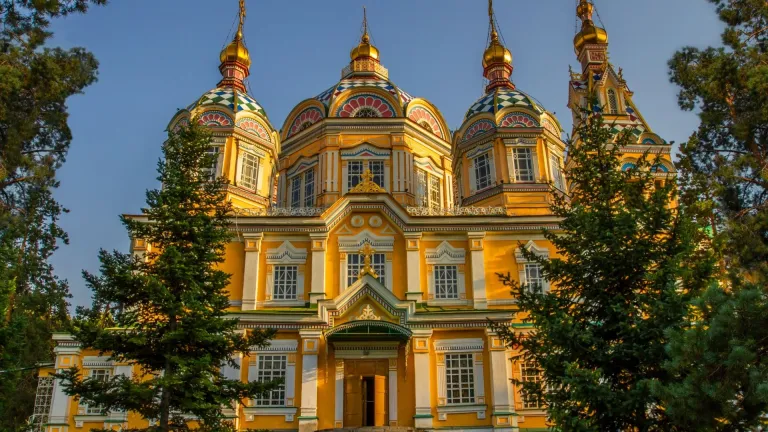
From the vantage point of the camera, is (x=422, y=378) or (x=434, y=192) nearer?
(x=422, y=378)

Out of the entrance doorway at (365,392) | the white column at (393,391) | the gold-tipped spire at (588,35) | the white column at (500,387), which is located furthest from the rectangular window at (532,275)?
the gold-tipped spire at (588,35)

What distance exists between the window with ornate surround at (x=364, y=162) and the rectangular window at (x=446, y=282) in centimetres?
452

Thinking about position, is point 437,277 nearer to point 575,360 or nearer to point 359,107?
point 359,107

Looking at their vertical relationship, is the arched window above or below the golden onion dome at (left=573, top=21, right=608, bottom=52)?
below

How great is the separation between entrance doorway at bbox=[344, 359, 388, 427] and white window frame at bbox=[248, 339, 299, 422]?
5.27 ft

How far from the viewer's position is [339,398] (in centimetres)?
2031

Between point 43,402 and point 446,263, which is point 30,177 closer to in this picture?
point 43,402

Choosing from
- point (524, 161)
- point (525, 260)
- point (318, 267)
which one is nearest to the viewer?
point (318, 267)

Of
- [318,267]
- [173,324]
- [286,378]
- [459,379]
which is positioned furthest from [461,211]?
[173,324]

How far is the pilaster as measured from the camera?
19.8 meters

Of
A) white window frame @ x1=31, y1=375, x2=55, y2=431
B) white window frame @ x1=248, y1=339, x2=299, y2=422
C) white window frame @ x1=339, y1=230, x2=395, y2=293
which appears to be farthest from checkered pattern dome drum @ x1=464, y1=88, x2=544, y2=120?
white window frame @ x1=31, y1=375, x2=55, y2=431

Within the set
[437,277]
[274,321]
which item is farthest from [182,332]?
[437,277]

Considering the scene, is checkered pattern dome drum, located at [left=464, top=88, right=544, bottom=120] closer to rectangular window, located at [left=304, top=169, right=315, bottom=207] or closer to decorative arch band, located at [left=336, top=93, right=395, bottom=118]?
decorative arch band, located at [left=336, top=93, right=395, bottom=118]

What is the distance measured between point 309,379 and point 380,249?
4954 millimetres
